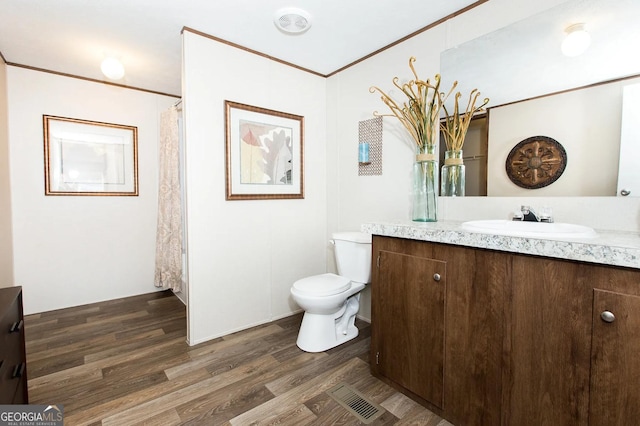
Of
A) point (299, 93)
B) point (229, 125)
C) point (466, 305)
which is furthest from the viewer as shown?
point (299, 93)

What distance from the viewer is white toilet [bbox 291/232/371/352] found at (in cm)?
206

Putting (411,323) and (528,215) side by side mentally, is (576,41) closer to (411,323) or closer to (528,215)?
(528,215)

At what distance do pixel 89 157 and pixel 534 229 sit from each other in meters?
3.76

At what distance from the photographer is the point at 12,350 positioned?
3.89ft

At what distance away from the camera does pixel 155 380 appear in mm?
1789

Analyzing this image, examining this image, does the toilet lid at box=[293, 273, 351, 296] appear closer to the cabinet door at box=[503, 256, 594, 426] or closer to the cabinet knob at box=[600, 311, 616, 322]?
the cabinet door at box=[503, 256, 594, 426]

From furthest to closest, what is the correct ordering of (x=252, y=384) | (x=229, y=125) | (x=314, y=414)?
(x=229, y=125) < (x=252, y=384) < (x=314, y=414)

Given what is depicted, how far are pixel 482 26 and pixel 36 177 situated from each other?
3.82 m

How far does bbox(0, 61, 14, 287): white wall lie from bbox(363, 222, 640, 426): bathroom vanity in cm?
296

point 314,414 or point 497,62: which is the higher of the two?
point 497,62

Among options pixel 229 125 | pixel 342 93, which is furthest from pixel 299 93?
pixel 229 125

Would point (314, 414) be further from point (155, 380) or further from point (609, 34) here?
point (609, 34)

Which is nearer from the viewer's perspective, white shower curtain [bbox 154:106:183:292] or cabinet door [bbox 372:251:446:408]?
cabinet door [bbox 372:251:446:408]

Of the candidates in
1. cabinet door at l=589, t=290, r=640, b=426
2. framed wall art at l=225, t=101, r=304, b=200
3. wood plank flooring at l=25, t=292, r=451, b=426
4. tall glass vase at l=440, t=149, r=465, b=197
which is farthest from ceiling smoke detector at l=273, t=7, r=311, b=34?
wood plank flooring at l=25, t=292, r=451, b=426
